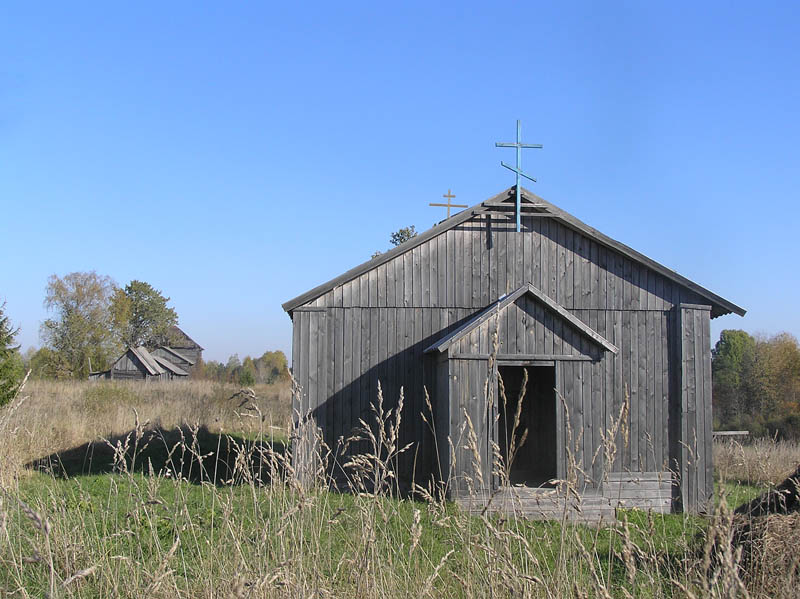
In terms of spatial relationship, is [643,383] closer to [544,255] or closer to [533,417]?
[544,255]

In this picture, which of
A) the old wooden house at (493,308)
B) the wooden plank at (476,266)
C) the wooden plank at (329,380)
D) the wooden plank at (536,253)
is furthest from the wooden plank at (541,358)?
the wooden plank at (329,380)

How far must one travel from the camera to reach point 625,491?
1173 centimetres

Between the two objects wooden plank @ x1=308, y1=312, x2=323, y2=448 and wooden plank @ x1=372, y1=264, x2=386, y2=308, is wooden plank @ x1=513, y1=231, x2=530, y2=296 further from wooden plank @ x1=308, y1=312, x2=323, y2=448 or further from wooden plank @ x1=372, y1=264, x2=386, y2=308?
wooden plank @ x1=308, y1=312, x2=323, y2=448

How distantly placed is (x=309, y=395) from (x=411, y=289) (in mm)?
2447

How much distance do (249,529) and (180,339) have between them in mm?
77588

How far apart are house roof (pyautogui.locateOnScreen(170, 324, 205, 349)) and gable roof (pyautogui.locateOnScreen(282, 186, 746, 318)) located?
70.9m

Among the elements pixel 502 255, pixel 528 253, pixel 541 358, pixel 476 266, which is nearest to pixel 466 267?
pixel 476 266

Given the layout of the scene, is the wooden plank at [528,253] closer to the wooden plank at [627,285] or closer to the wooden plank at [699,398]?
the wooden plank at [627,285]

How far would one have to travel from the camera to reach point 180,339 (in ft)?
265

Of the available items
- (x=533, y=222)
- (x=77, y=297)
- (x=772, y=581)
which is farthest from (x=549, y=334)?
(x=77, y=297)

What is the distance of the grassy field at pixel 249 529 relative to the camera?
2980mm

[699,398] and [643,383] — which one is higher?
[643,383]

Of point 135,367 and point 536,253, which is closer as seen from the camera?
point 536,253

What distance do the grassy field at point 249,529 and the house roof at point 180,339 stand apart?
158 feet
